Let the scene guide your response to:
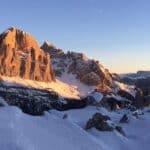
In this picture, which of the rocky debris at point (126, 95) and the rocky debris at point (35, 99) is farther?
the rocky debris at point (126, 95)

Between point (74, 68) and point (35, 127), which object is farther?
point (74, 68)

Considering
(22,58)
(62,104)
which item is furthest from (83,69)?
(62,104)

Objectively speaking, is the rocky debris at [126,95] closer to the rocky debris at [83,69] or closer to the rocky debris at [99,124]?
the rocky debris at [83,69]

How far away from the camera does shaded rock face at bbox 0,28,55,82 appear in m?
147

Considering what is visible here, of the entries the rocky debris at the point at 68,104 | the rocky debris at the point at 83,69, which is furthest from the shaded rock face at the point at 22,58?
the rocky debris at the point at 68,104

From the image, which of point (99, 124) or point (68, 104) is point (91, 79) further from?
point (99, 124)

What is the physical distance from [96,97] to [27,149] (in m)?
81.4

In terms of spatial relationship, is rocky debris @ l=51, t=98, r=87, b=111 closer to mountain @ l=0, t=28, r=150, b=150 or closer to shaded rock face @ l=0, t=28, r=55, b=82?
mountain @ l=0, t=28, r=150, b=150

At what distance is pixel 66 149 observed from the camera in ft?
110

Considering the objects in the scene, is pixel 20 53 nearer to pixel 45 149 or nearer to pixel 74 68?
pixel 74 68

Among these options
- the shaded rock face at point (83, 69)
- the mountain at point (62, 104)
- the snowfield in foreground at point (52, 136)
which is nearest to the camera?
the snowfield in foreground at point (52, 136)

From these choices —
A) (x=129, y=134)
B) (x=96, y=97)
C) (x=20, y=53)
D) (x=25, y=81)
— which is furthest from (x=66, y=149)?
(x=20, y=53)

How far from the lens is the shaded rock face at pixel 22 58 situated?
147 m

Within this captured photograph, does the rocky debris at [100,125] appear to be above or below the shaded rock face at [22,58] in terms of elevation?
below
